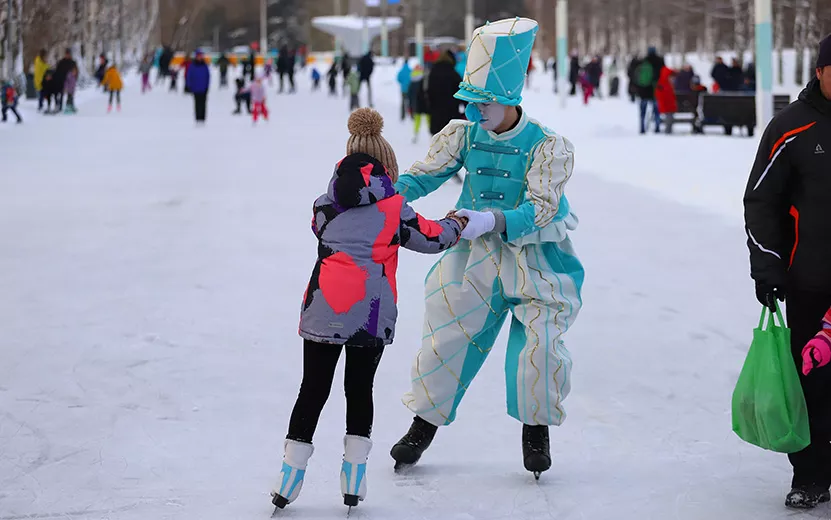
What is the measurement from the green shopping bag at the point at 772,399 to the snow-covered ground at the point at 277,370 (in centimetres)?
28

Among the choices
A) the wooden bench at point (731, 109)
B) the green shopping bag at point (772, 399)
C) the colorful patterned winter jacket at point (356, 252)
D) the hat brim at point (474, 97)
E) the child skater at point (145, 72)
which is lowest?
the green shopping bag at point (772, 399)

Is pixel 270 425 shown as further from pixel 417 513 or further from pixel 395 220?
pixel 395 220

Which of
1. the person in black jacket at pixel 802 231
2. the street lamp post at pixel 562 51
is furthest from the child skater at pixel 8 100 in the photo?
the person in black jacket at pixel 802 231

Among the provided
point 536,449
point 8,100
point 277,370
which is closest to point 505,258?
point 536,449

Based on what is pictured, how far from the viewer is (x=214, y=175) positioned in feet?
53.2

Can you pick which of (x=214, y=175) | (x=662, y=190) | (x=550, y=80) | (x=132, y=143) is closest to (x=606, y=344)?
(x=662, y=190)

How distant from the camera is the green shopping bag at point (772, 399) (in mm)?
4125

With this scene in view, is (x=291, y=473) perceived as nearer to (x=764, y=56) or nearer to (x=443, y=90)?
(x=443, y=90)

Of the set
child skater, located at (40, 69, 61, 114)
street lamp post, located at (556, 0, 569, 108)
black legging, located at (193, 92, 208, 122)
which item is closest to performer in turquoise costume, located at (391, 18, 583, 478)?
black legging, located at (193, 92, 208, 122)

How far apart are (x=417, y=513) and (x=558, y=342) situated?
757 mm

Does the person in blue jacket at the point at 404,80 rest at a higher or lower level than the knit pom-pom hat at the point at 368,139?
higher

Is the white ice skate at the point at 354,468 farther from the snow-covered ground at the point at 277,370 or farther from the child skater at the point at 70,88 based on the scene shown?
the child skater at the point at 70,88

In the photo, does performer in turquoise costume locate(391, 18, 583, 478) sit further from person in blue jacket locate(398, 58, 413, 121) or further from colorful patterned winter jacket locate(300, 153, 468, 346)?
person in blue jacket locate(398, 58, 413, 121)

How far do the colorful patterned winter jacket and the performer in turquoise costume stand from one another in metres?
0.46
